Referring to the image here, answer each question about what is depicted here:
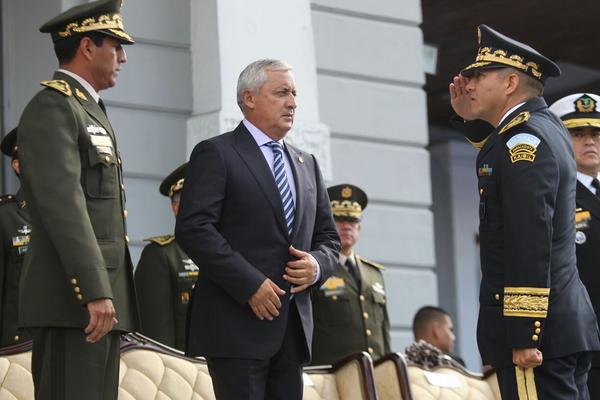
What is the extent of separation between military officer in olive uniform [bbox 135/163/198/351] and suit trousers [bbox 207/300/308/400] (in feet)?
5.99

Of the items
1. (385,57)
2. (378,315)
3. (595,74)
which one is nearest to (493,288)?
(378,315)

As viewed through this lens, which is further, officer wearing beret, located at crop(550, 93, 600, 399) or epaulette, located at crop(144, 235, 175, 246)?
epaulette, located at crop(144, 235, 175, 246)

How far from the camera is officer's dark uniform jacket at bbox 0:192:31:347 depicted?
19.5ft

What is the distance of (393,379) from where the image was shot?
231 inches

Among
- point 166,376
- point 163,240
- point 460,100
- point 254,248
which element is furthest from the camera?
point 163,240

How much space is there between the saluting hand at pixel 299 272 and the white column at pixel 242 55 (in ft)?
9.14

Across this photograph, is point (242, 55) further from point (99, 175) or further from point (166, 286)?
point (99, 175)

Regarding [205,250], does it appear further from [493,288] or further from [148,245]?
[148,245]

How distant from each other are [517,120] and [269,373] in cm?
112

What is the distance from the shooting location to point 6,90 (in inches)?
284

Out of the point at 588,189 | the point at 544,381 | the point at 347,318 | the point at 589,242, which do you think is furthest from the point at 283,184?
the point at 347,318

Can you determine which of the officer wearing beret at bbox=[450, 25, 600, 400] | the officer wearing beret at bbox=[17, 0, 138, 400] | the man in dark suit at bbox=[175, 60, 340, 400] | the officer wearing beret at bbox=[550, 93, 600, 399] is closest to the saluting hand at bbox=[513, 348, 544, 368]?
the officer wearing beret at bbox=[450, 25, 600, 400]

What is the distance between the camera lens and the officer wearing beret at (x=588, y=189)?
202 inches

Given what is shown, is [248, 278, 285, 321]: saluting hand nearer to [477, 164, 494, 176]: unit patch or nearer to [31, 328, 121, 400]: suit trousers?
[31, 328, 121, 400]: suit trousers
